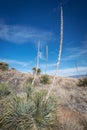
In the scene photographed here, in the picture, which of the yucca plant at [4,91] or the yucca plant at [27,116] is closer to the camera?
the yucca plant at [27,116]

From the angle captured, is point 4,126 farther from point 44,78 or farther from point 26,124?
point 44,78

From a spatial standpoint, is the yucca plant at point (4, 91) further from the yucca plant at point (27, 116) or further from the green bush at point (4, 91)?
the yucca plant at point (27, 116)

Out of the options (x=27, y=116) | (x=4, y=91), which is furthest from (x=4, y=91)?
(x=27, y=116)

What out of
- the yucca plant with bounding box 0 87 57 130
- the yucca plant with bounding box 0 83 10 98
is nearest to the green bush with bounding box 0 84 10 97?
the yucca plant with bounding box 0 83 10 98

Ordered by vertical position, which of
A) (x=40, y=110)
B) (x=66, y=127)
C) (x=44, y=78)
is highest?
(x=44, y=78)

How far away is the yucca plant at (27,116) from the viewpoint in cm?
603

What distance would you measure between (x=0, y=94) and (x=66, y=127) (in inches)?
212

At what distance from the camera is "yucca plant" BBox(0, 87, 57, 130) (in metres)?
6.03

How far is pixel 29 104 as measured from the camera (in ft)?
21.3

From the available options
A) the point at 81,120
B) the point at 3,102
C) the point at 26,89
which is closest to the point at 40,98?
the point at 3,102

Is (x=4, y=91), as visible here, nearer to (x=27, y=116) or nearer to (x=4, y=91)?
(x=4, y=91)

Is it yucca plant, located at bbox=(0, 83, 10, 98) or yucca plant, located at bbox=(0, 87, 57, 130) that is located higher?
yucca plant, located at bbox=(0, 83, 10, 98)

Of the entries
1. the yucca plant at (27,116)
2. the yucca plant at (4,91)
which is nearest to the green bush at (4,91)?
the yucca plant at (4,91)

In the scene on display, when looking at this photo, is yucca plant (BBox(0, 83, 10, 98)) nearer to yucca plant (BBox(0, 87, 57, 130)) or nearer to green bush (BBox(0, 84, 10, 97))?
green bush (BBox(0, 84, 10, 97))
